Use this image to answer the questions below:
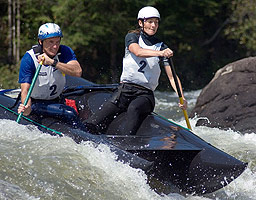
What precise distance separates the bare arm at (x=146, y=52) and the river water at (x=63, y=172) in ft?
3.18

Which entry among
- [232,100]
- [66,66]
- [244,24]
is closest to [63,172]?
[66,66]

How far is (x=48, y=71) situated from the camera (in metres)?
5.23

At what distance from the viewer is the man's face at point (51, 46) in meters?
5.07

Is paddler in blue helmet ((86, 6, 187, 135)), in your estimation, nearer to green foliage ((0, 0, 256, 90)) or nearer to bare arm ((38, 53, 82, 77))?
bare arm ((38, 53, 82, 77))

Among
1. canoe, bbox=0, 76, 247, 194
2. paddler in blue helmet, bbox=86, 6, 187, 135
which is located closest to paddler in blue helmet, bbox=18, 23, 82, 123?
canoe, bbox=0, 76, 247, 194

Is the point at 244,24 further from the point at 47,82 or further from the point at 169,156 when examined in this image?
the point at 169,156

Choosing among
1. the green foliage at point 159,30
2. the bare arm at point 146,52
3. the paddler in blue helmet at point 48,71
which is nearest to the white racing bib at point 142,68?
the bare arm at point 146,52

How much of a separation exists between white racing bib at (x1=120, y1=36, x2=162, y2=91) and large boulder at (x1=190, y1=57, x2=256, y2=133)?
2.79m

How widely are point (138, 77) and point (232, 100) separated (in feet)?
11.5

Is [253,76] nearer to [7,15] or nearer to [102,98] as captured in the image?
[102,98]

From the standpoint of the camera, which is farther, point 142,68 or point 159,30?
point 159,30

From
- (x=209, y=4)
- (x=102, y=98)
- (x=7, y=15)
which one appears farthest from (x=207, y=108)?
(x=209, y=4)

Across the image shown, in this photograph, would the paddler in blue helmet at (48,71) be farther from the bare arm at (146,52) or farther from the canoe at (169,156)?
the bare arm at (146,52)

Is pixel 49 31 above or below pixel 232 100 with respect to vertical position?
above
